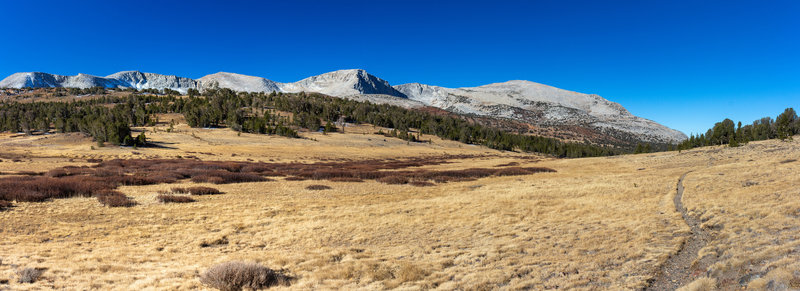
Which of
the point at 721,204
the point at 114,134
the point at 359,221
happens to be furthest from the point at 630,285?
the point at 114,134

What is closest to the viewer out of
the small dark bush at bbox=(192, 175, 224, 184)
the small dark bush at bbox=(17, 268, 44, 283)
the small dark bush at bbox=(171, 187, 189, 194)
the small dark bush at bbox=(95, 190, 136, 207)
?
the small dark bush at bbox=(17, 268, 44, 283)

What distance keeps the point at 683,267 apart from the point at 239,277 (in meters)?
13.3

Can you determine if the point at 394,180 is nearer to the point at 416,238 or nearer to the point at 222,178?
the point at 222,178

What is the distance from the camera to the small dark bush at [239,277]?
8.63 metres

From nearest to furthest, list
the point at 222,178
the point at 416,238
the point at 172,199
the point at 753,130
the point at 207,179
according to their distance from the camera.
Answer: the point at 416,238 → the point at 172,199 → the point at 207,179 → the point at 222,178 → the point at 753,130

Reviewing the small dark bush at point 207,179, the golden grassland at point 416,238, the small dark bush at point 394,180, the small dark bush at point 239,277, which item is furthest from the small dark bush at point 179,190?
the small dark bush at point 239,277

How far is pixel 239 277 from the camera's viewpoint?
345 inches

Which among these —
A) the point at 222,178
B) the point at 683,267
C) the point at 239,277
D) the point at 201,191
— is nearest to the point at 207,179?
the point at 222,178

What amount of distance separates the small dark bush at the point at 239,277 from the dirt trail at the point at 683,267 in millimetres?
10418

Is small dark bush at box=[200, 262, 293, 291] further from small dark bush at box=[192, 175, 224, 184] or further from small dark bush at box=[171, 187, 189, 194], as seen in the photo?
small dark bush at box=[192, 175, 224, 184]

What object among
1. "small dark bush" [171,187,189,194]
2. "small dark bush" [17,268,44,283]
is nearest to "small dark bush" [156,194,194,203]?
"small dark bush" [171,187,189,194]

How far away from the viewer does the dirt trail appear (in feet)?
30.6

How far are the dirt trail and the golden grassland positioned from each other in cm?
28

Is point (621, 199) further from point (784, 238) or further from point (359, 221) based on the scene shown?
point (359, 221)
